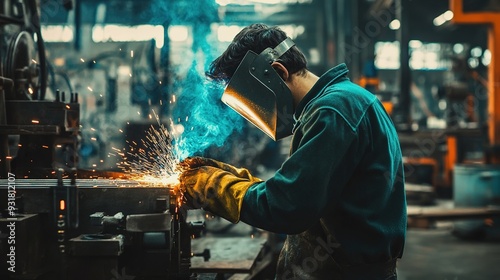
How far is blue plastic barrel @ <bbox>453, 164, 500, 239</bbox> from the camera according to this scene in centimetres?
699

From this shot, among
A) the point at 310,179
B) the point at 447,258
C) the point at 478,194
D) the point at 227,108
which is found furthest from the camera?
the point at 478,194

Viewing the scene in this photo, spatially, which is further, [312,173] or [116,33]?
[116,33]

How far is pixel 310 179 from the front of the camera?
163 cm

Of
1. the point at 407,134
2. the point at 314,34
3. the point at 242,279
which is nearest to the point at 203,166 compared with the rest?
the point at 242,279

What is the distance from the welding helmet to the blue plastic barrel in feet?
19.2

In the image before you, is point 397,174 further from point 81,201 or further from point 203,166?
point 81,201

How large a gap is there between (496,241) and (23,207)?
6477mm

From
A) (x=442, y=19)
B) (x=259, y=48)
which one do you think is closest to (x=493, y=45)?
(x=259, y=48)

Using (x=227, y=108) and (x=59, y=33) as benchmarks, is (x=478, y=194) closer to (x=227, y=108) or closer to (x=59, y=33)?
(x=227, y=108)

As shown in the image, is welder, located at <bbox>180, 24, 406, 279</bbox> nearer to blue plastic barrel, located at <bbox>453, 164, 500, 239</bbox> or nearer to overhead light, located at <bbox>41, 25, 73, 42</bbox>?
blue plastic barrel, located at <bbox>453, 164, 500, 239</bbox>

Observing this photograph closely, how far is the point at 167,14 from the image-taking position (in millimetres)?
8406

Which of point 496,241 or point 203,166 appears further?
point 496,241

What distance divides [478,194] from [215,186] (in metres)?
6.27

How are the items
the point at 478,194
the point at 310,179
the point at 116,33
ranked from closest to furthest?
the point at 310,179 < the point at 478,194 < the point at 116,33
